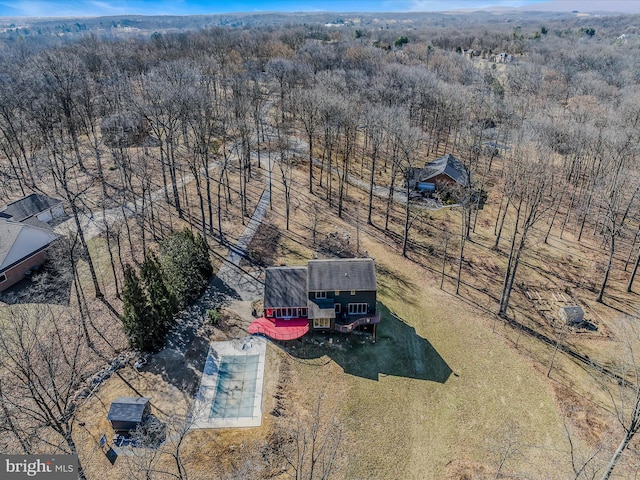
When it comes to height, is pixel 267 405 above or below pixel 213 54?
below

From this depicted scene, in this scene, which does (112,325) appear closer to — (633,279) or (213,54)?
(633,279)

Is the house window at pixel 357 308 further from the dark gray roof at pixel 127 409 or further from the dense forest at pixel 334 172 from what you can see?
the dark gray roof at pixel 127 409

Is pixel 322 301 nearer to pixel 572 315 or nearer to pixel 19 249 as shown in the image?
pixel 572 315

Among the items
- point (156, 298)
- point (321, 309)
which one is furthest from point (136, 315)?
point (321, 309)

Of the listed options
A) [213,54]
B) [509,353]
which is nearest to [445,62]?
[213,54]

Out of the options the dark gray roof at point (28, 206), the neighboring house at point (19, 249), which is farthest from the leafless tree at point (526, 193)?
the dark gray roof at point (28, 206)
